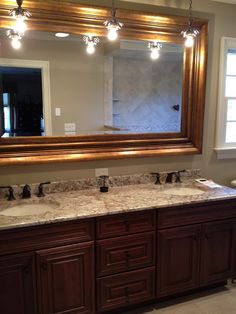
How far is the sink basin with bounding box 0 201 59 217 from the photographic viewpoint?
2174 mm

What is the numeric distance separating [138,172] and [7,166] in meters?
1.15

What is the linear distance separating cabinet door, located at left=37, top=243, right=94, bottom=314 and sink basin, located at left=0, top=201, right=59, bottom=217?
34cm

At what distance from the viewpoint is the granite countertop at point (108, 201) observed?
76.2 inches

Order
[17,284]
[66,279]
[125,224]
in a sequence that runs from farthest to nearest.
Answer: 1. [125,224]
2. [66,279]
3. [17,284]

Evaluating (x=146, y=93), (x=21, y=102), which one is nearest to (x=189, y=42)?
(x=146, y=93)

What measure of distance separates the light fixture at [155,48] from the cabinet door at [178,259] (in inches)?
59.8

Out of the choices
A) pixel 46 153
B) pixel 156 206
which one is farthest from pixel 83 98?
pixel 156 206

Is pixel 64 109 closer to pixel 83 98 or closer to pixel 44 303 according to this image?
pixel 83 98

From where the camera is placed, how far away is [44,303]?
6.57ft

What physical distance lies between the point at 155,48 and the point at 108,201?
1.44m

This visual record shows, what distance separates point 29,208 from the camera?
2.26m

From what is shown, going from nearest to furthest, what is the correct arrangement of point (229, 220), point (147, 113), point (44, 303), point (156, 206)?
point (44, 303) → point (156, 206) → point (229, 220) → point (147, 113)

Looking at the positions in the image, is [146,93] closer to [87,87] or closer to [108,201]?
[87,87]

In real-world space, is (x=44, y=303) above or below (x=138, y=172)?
below
